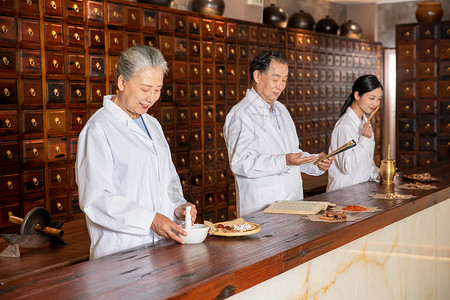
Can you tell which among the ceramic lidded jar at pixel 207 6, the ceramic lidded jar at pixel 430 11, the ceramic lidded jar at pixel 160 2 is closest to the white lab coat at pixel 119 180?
the ceramic lidded jar at pixel 160 2

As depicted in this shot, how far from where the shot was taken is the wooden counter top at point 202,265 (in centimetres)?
170

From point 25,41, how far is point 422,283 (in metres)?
3.34

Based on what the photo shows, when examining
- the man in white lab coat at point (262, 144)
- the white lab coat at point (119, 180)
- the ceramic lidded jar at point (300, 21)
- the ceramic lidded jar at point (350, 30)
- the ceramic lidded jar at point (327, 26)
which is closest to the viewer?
the white lab coat at point (119, 180)

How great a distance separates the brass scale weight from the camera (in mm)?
2770

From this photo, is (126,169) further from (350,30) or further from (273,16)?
(350,30)

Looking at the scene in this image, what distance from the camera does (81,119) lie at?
509cm

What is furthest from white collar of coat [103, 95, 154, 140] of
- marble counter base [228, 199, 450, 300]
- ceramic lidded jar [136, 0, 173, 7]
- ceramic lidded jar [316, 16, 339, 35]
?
ceramic lidded jar [316, 16, 339, 35]

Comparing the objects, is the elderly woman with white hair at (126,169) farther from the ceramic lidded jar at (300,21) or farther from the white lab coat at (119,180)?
the ceramic lidded jar at (300,21)

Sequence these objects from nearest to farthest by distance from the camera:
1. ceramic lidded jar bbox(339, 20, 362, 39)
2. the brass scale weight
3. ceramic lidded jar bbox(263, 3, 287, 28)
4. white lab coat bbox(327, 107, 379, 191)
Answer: the brass scale weight → white lab coat bbox(327, 107, 379, 191) → ceramic lidded jar bbox(263, 3, 287, 28) → ceramic lidded jar bbox(339, 20, 362, 39)

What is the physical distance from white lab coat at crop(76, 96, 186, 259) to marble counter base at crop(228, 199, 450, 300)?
552mm

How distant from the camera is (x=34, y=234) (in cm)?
286

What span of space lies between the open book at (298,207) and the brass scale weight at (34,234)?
3.51ft

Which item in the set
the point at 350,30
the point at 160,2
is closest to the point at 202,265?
the point at 160,2

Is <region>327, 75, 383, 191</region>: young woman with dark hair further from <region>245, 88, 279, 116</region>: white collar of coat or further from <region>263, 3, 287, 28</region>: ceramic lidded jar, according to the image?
<region>263, 3, 287, 28</region>: ceramic lidded jar
